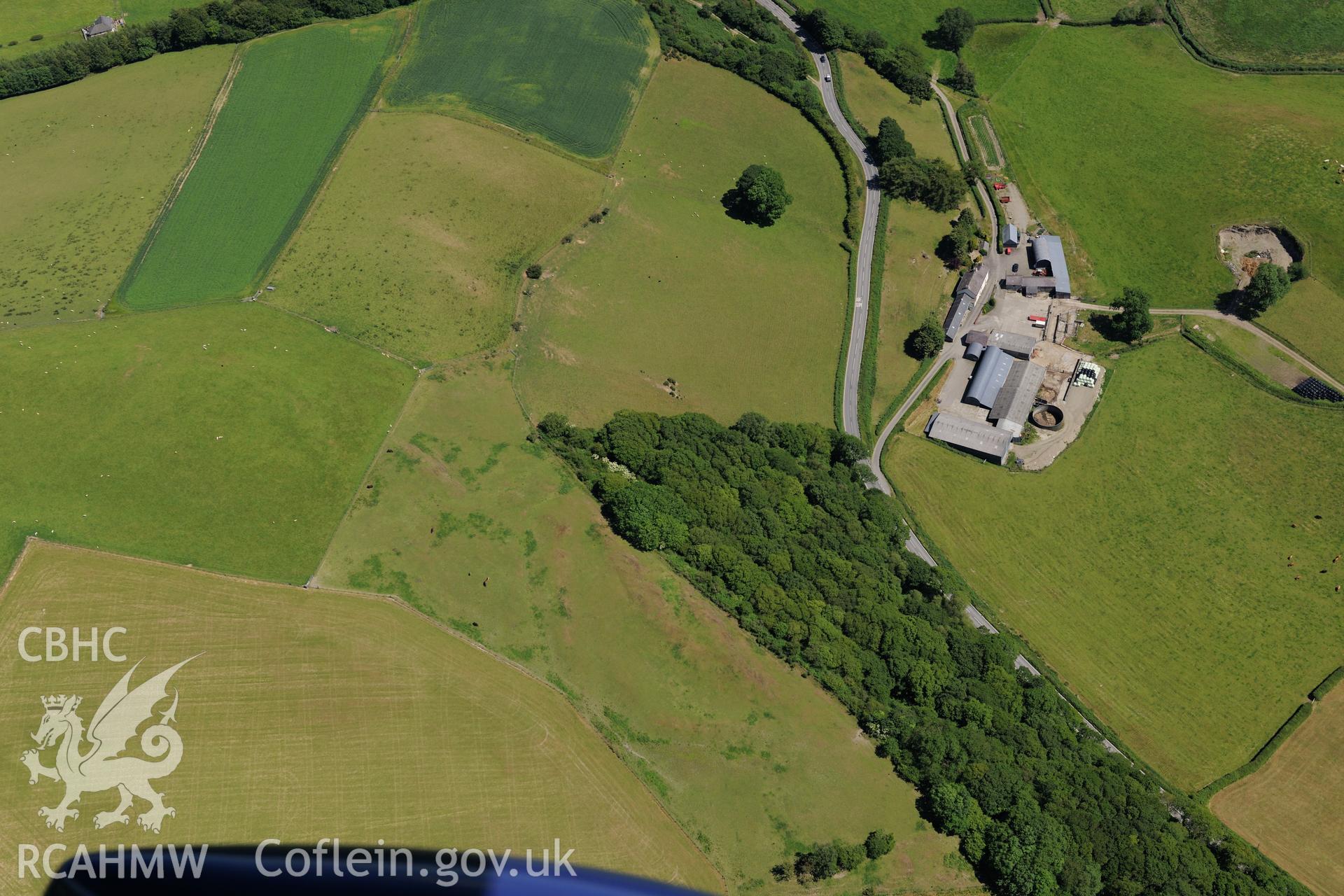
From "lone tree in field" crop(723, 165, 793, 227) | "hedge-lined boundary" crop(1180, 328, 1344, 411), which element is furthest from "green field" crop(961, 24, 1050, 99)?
"hedge-lined boundary" crop(1180, 328, 1344, 411)

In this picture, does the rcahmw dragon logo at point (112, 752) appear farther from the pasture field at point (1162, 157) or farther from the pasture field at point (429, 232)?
the pasture field at point (1162, 157)

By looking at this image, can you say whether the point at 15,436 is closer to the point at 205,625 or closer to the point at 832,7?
the point at 205,625

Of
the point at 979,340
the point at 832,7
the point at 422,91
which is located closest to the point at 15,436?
the point at 422,91

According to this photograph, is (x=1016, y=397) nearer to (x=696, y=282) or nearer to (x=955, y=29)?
(x=696, y=282)

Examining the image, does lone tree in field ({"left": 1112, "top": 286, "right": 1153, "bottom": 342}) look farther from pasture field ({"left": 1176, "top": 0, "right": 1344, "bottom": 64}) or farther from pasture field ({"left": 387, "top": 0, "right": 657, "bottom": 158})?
pasture field ({"left": 387, "top": 0, "right": 657, "bottom": 158})

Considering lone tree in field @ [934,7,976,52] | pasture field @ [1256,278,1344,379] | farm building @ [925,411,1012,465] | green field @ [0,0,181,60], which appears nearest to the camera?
farm building @ [925,411,1012,465]

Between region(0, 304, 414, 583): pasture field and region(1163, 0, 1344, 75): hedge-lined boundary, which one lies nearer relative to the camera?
region(0, 304, 414, 583): pasture field

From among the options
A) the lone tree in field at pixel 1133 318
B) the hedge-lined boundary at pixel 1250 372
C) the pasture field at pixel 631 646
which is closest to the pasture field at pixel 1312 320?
the hedge-lined boundary at pixel 1250 372
